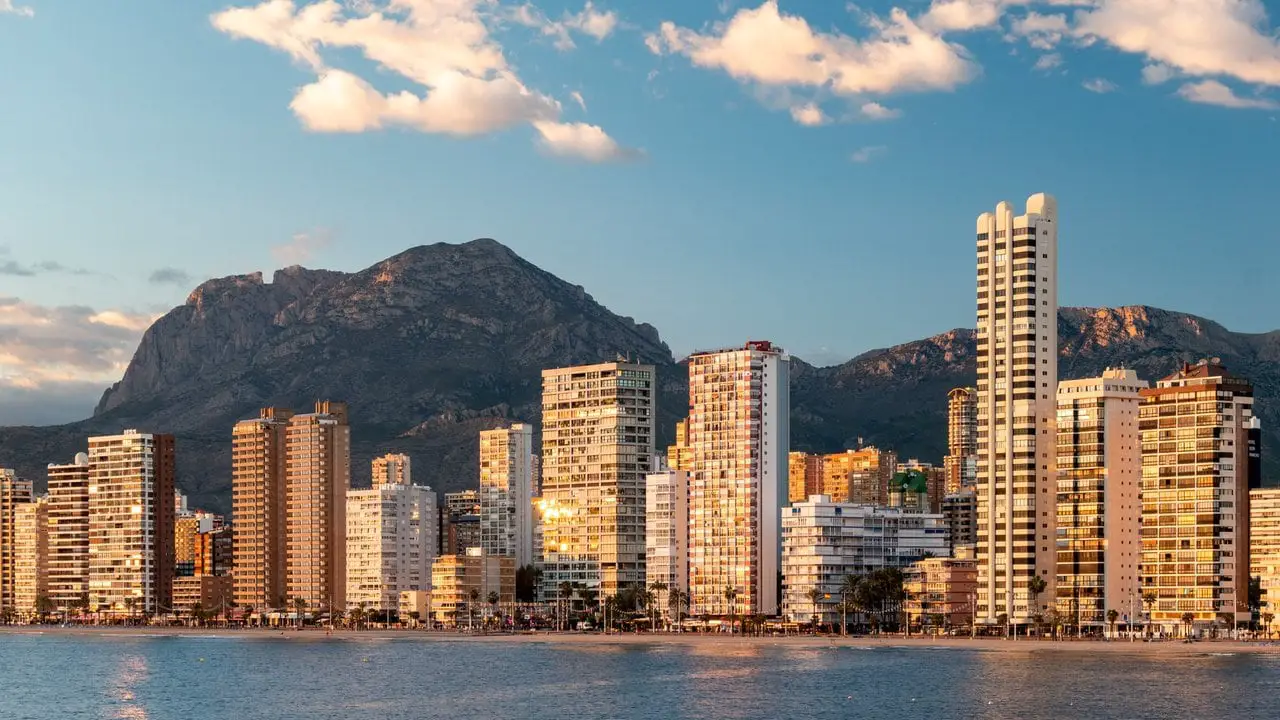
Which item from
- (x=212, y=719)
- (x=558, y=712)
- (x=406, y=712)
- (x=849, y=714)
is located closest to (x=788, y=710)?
(x=849, y=714)

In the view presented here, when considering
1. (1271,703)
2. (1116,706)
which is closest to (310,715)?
(1116,706)

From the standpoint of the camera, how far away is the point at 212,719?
19850 cm

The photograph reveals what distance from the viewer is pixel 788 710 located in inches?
7766

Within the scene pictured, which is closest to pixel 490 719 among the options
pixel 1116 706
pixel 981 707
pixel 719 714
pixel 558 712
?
pixel 558 712

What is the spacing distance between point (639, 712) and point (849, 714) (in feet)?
65.6

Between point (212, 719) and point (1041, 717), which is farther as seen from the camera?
point (212, 719)

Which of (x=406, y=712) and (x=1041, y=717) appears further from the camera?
(x=406, y=712)

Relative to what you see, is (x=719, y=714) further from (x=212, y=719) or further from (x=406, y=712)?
(x=212, y=719)

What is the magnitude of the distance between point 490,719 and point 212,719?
2853 cm

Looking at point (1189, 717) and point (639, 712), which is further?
point (639, 712)

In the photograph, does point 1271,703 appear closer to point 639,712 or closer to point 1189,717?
point 1189,717

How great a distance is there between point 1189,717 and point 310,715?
8219 cm

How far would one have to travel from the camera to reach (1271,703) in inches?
7697

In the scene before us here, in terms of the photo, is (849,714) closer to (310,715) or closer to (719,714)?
(719,714)
